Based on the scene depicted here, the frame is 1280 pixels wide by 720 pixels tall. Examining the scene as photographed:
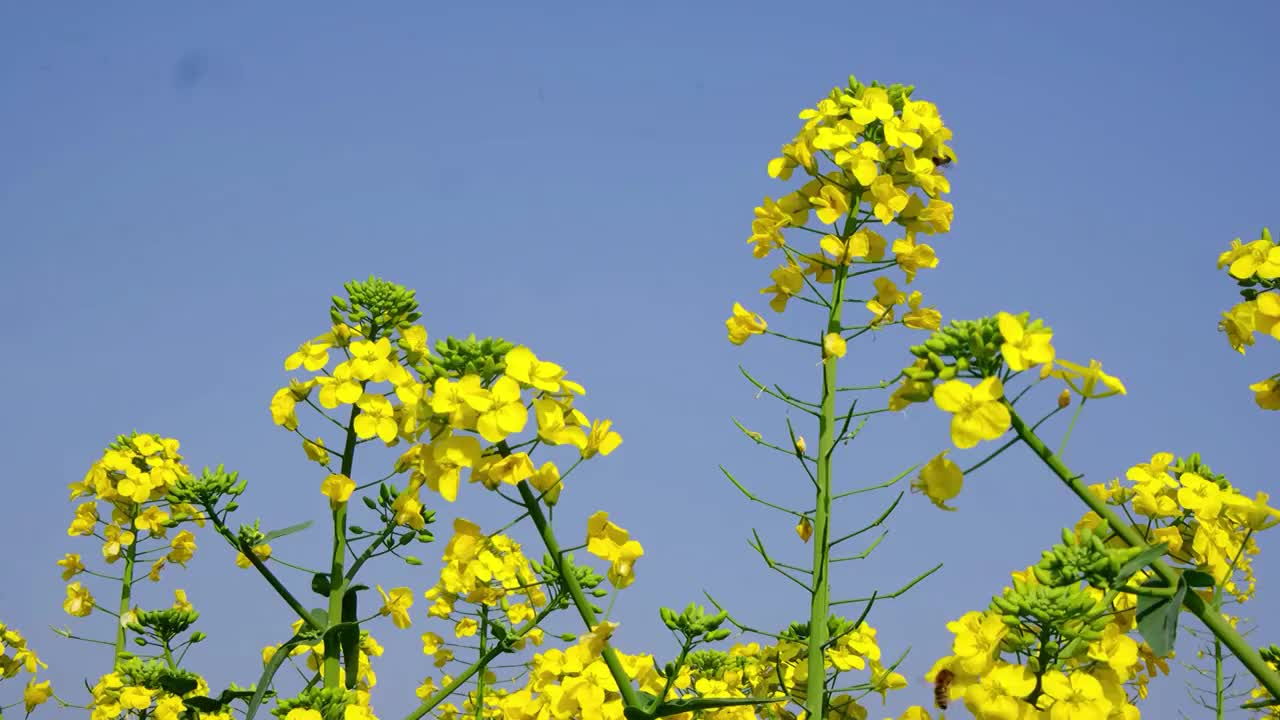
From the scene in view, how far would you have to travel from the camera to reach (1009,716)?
2.52 meters

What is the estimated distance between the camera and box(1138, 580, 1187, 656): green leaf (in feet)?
7.66

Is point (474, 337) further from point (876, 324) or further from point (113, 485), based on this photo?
point (113, 485)

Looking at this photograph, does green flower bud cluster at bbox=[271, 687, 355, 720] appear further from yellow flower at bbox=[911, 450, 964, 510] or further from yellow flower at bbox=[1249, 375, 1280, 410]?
yellow flower at bbox=[1249, 375, 1280, 410]

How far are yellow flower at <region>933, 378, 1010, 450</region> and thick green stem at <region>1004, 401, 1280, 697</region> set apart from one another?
0.05m

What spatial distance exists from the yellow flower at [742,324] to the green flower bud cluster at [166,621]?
→ 10.6 feet

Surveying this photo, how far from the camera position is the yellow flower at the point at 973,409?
2.62 meters

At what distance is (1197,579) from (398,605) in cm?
339

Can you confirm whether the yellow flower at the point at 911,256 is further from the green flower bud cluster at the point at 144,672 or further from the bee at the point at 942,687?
the green flower bud cluster at the point at 144,672

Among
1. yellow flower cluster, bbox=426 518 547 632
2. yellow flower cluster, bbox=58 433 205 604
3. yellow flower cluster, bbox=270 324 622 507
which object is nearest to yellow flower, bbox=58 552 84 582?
yellow flower cluster, bbox=58 433 205 604

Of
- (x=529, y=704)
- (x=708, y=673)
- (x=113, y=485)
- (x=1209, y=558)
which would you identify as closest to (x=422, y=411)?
(x=529, y=704)

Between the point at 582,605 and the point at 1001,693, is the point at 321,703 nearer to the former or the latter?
the point at 582,605

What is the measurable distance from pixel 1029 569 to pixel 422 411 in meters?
1.57

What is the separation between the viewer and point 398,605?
501cm

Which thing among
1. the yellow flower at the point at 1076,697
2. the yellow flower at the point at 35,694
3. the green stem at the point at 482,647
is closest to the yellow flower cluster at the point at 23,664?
the yellow flower at the point at 35,694
